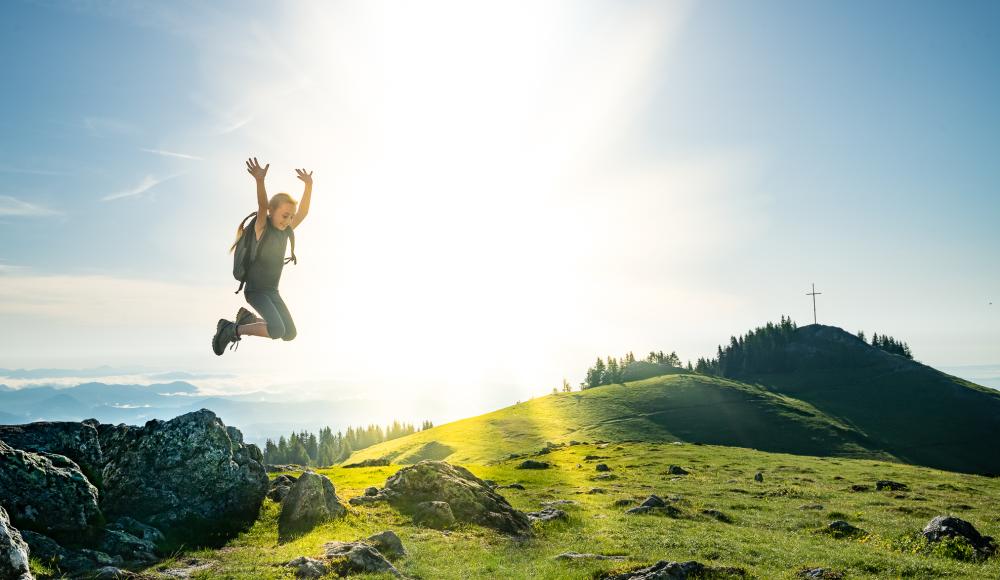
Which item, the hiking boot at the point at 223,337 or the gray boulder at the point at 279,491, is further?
the gray boulder at the point at 279,491

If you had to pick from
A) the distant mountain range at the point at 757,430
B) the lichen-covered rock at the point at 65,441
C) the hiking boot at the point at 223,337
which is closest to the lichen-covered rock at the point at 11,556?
the hiking boot at the point at 223,337

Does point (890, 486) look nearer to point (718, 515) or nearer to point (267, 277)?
point (718, 515)

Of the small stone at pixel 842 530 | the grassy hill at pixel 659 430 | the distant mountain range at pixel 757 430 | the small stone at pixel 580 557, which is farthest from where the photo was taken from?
the grassy hill at pixel 659 430

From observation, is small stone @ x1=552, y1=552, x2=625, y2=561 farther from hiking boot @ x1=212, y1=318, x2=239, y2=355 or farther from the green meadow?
hiking boot @ x1=212, y1=318, x2=239, y2=355

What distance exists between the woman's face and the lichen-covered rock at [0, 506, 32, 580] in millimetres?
7614

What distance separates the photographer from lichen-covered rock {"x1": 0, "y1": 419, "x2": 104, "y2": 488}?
62.3 ft

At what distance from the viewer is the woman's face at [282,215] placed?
12.8 m

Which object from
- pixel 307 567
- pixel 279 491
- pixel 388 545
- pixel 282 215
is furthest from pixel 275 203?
pixel 279 491

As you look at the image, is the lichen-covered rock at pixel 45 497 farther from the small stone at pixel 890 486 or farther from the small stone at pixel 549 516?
the small stone at pixel 890 486

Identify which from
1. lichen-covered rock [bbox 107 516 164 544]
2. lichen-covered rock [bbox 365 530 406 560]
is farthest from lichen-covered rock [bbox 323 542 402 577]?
lichen-covered rock [bbox 107 516 164 544]

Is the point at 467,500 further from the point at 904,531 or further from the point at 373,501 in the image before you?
the point at 904,531

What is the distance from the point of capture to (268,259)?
13.0m

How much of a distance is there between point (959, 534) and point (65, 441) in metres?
38.7

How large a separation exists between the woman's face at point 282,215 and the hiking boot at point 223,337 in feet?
8.53
